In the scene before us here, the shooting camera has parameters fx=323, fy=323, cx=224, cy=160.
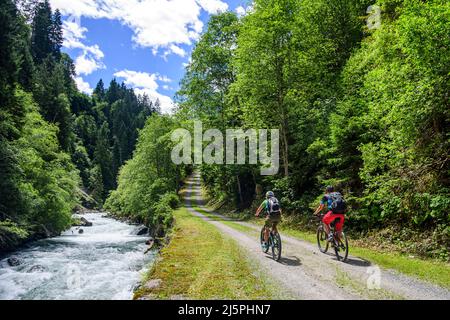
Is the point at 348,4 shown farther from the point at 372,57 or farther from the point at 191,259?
the point at 191,259

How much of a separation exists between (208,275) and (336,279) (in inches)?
137

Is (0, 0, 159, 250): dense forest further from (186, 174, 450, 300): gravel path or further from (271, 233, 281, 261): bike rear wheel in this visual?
(186, 174, 450, 300): gravel path

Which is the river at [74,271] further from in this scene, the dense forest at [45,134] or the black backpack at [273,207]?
the black backpack at [273,207]

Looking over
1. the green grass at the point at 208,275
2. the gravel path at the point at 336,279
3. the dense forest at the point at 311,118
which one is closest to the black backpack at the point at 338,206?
the gravel path at the point at 336,279

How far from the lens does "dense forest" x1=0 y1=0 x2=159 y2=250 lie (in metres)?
21.5

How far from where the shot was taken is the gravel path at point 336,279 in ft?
23.7

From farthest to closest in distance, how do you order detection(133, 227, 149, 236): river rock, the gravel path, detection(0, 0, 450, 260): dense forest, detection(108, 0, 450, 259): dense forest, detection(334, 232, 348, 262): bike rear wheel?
detection(133, 227, 149, 236): river rock
detection(0, 0, 450, 260): dense forest
detection(108, 0, 450, 259): dense forest
detection(334, 232, 348, 262): bike rear wheel
the gravel path

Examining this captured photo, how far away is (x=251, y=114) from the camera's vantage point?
25438 millimetres

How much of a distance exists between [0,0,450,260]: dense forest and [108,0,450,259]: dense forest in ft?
0.23

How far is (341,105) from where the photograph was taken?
17.0 m

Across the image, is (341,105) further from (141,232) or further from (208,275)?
(141,232)

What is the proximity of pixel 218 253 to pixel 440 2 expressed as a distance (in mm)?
11745

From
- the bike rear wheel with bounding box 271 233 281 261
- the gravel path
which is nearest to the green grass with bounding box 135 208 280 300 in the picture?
the gravel path

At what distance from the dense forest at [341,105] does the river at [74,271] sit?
10815mm
